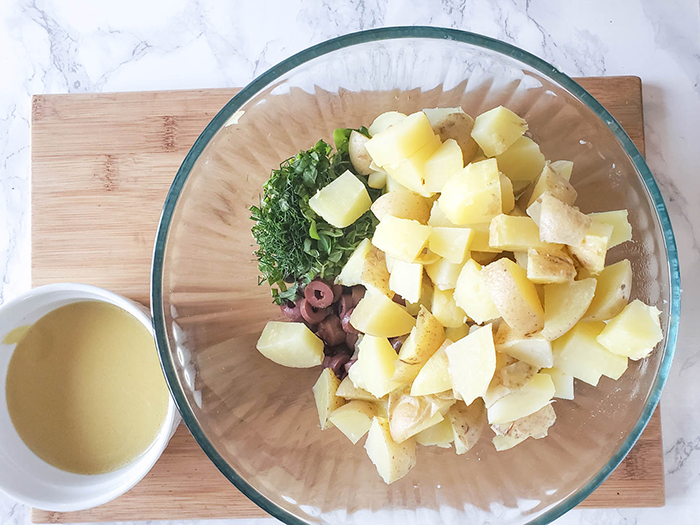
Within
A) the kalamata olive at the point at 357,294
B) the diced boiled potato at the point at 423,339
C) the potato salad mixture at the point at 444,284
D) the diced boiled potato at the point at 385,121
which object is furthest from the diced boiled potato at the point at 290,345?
the diced boiled potato at the point at 385,121

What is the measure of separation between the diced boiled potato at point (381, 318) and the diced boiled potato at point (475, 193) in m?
0.21

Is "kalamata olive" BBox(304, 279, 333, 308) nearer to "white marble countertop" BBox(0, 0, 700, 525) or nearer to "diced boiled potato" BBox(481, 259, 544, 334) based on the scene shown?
"diced boiled potato" BBox(481, 259, 544, 334)

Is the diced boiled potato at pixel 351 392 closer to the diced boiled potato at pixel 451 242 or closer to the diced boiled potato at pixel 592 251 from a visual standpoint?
the diced boiled potato at pixel 451 242

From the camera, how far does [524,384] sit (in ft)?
3.49

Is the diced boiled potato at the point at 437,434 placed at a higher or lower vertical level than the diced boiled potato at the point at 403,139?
lower

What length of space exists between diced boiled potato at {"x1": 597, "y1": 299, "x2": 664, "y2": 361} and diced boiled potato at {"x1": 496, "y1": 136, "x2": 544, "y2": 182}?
0.31 meters

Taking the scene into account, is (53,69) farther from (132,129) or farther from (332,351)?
(332,351)

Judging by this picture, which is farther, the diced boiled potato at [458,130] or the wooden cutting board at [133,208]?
the wooden cutting board at [133,208]

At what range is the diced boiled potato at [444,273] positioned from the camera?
1088 mm

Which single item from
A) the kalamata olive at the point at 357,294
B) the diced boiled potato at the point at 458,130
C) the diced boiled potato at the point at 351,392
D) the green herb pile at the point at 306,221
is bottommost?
the diced boiled potato at the point at 351,392

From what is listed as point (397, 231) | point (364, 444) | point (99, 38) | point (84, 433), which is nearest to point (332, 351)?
point (364, 444)

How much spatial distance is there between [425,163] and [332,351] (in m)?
0.46

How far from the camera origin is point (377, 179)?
122 cm

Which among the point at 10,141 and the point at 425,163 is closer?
the point at 425,163
